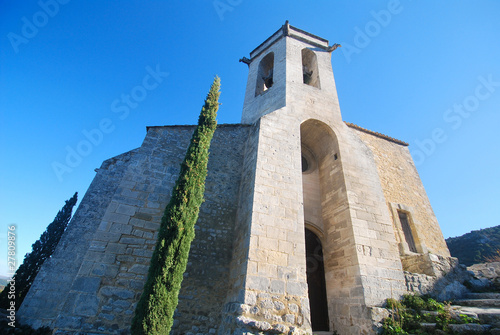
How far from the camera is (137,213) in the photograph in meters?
5.04

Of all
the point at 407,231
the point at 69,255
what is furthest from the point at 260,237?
the point at 407,231

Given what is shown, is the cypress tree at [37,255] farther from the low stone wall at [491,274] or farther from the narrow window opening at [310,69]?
the low stone wall at [491,274]

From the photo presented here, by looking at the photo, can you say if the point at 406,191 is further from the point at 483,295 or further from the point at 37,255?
the point at 37,255

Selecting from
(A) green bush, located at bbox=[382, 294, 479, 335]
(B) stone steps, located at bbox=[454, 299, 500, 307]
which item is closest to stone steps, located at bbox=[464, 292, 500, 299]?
(B) stone steps, located at bbox=[454, 299, 500, 307]

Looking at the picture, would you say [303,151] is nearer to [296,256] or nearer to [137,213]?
[296,256]

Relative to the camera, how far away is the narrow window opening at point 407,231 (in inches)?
324

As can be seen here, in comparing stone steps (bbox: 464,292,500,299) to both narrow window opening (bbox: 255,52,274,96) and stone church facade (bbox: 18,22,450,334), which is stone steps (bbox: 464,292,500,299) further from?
narrow window opening (bbox: 255,52,274,96)

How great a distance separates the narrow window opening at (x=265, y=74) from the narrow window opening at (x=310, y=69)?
159 centimetres

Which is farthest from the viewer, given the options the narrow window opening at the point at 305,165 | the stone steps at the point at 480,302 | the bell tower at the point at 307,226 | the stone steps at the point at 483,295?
the narrow window opening at the point at 305,165

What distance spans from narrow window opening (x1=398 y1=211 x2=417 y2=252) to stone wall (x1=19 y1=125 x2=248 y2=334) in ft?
22.8

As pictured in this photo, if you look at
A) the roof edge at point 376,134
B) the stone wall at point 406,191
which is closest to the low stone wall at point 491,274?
the stone wall at point 406,191

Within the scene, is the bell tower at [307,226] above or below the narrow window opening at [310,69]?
below

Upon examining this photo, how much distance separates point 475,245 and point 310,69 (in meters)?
18.3

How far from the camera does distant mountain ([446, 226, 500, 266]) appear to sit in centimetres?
1485
